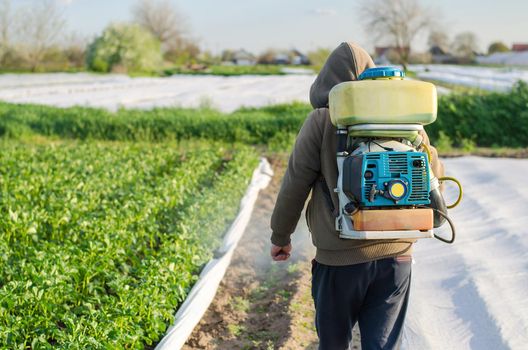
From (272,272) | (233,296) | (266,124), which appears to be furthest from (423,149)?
(266,124)

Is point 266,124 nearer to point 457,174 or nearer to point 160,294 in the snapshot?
point 457,174

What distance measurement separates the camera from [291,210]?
236 centimetres

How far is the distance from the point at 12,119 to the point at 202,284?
10233 mm

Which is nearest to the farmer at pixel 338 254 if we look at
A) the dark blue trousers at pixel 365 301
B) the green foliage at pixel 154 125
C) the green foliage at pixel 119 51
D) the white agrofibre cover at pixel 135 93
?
the dark blue trousers at pixel 365 301

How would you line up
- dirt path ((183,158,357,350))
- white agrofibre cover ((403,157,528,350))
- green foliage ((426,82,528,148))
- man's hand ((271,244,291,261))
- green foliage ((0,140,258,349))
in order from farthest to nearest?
1. green foliage ((426,82,528,148))
2. dirt path ((183,158,357,350))
3. white agrofibre cover ((403,157,528,350))
4. green foliage ((0,140,258,349))
5. man's hand ((271,244,291,261))

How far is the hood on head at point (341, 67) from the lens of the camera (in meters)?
2.26

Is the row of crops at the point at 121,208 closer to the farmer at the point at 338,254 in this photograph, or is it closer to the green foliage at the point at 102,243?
the green foliage at the point at 102,243

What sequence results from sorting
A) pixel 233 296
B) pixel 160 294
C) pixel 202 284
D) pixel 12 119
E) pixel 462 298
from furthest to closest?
pixel 12 119 < pixel 233 296 < pixel 202 284 < pixel 462 298 < pixel 160 294

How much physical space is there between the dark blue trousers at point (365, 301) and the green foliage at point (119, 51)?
121ft

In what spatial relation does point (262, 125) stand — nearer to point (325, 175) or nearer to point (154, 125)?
point (154, 125)

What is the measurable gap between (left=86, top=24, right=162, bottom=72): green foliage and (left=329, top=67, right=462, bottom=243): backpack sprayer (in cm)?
3711

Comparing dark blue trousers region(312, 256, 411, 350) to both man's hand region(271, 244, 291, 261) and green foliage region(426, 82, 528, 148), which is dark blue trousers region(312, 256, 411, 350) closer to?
man's hand region(271, 244, 291, 261)

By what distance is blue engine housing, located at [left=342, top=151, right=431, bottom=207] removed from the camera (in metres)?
2.00

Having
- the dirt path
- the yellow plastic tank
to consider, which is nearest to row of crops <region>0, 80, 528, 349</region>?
the dirt path
